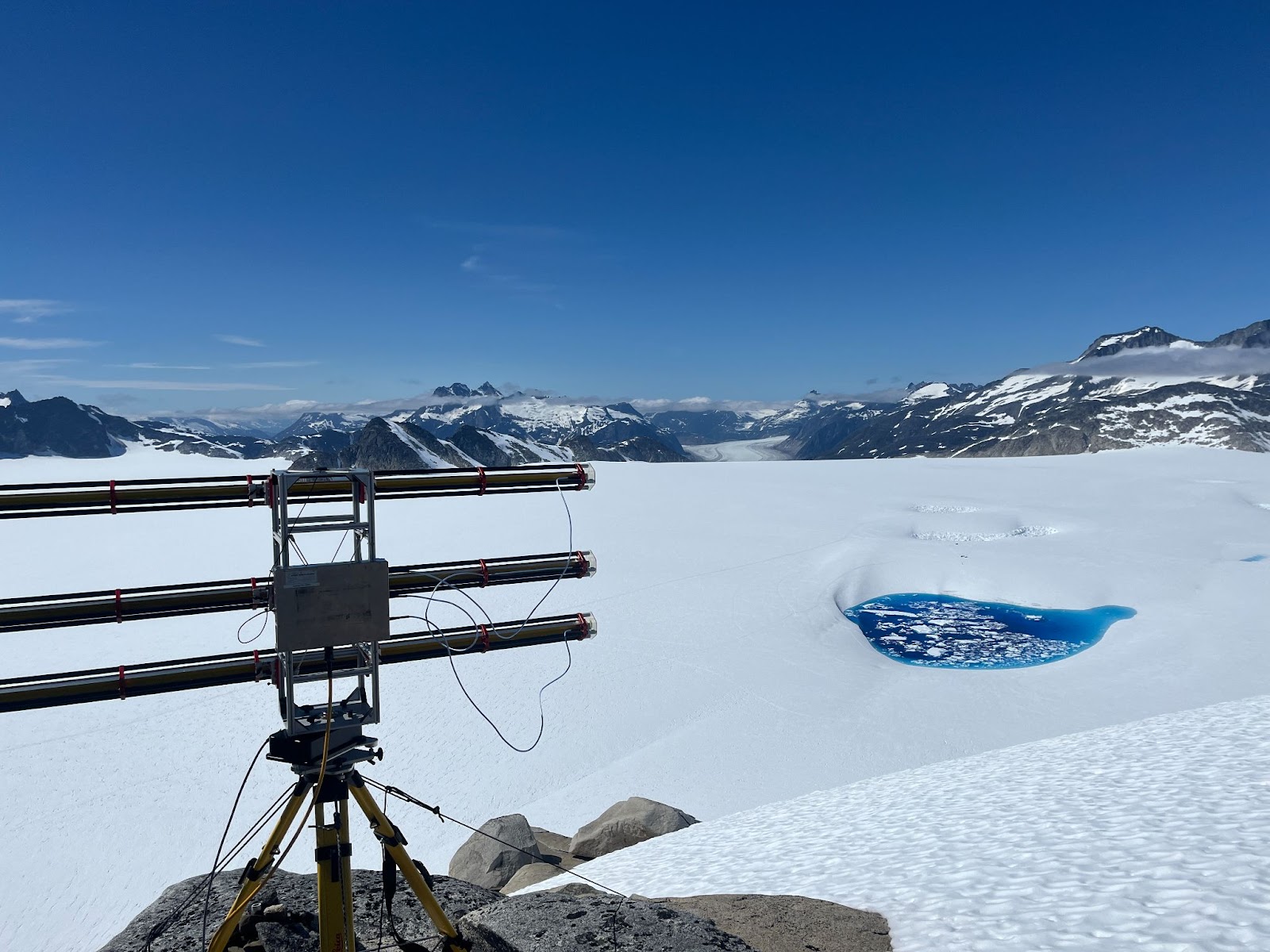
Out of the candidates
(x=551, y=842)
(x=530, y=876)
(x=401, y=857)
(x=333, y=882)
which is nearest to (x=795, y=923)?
(x=401, y=857)

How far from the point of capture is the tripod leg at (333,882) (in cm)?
449

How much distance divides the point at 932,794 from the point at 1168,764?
3.75m

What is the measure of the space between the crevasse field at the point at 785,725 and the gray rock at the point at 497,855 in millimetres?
2020

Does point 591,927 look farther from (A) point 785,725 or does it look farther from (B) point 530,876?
(A) point 785,725

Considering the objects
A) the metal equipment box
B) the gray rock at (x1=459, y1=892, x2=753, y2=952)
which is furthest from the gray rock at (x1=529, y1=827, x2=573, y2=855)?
the metal equipment box

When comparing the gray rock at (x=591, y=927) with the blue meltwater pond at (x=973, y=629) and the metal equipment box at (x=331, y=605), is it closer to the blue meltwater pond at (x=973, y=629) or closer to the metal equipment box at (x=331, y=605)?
the metal equipment box at (x=331, y=605)

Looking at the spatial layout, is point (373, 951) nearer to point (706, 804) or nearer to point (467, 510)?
point (706, 804)

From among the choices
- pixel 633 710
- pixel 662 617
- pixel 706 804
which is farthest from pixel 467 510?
pixel 706 804

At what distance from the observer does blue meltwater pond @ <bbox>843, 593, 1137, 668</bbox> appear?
27672mm

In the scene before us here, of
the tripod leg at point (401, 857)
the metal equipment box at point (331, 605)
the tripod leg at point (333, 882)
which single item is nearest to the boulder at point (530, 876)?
the tripod leg at point (401, 857)

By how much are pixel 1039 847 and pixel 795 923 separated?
12.5 ft

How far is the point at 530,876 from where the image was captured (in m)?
12.1

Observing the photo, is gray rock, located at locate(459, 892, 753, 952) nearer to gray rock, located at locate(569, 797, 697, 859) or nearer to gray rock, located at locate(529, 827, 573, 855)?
gray rock, located at locate(569, 797, 697, 859)

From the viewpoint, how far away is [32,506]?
4.96m
